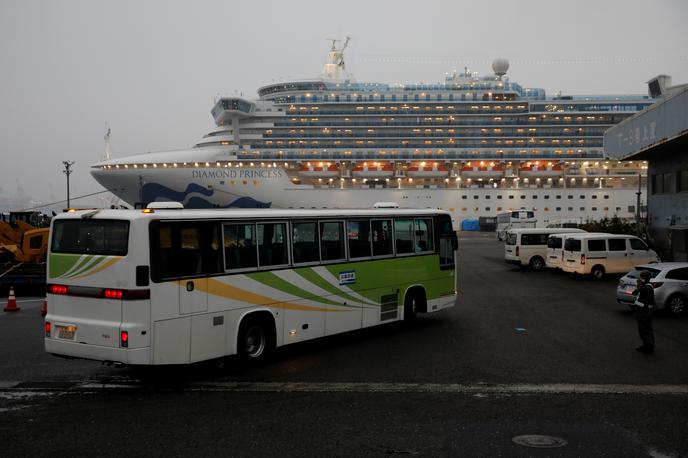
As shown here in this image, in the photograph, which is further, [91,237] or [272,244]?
[272,244]

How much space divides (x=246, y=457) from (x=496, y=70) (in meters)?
67.8

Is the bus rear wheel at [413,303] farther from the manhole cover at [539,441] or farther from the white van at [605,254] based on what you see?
the white van at [605,254]

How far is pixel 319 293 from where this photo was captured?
1041 cm

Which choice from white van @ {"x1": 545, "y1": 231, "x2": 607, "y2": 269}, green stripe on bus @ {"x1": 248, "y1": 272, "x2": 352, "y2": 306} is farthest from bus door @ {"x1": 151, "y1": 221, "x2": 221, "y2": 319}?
white van @ {"x1": 545, "y1": 231, "x2": 607, "y2": 269}

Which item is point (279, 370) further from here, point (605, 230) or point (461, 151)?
point (461, 151)

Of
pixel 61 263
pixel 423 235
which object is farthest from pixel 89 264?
pixel 423 235

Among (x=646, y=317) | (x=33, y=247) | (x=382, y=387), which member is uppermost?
(x=33, y=247)

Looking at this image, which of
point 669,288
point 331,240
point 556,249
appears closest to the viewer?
point 331,240

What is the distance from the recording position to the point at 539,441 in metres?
Answer: 5.93

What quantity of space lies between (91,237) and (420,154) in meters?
53.7

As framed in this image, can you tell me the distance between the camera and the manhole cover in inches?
229

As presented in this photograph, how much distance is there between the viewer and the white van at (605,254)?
21.2 m

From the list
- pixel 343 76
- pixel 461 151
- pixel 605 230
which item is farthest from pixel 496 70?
pixel 605 230

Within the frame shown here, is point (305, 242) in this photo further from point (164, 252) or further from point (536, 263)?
point (536, 263)
